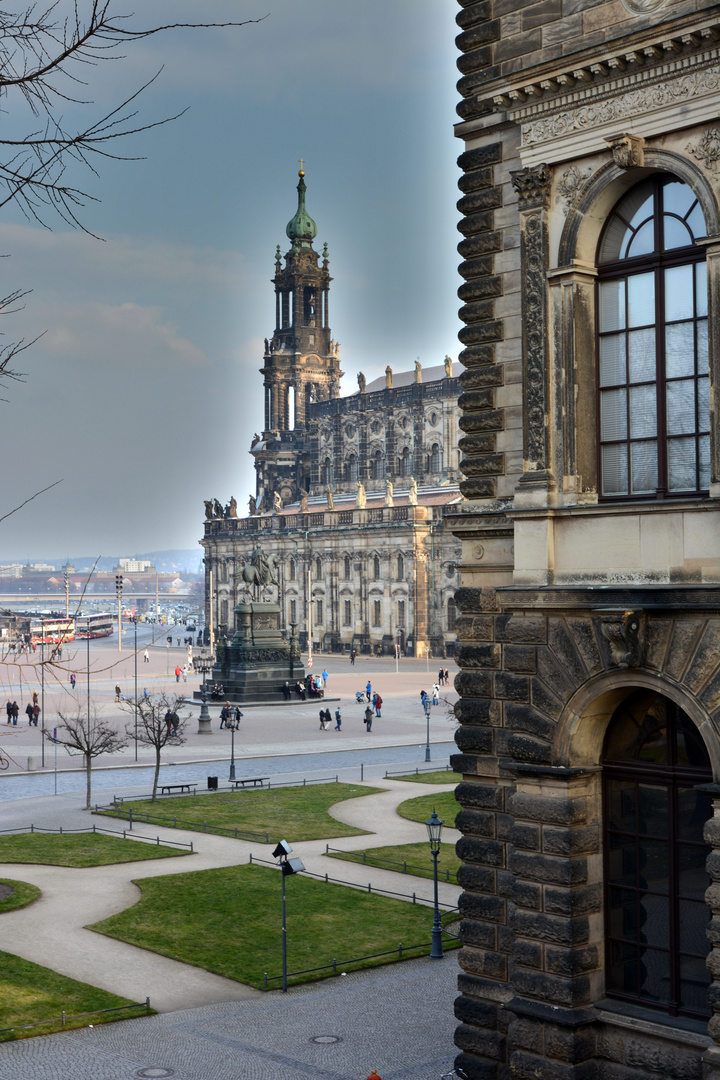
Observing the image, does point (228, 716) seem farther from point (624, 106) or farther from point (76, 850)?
point (624, 106)

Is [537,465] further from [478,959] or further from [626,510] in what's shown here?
[478,959]

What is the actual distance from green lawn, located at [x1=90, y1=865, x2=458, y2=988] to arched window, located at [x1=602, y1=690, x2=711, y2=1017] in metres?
9.50

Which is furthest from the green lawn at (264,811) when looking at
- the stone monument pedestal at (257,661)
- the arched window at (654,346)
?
the stone monument pedestal at (257,661)

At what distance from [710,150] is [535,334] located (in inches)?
103

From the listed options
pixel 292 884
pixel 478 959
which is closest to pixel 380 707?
pixel 292 884

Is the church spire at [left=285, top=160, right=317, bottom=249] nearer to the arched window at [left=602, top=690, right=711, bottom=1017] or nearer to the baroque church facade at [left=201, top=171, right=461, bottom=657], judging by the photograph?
the baroque church facade at [left=201, top=171, right=461, bottom=657]

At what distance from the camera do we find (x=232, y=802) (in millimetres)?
36812

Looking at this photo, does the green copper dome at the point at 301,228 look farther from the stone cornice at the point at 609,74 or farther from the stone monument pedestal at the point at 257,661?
the stone cornice at the point at 609,74

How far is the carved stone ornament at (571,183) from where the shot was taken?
1265 centimetres

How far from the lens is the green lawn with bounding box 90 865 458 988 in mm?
21781

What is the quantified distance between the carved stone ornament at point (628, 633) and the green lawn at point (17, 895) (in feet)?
57.0

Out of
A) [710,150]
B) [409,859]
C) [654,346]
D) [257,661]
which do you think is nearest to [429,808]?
[409,859]

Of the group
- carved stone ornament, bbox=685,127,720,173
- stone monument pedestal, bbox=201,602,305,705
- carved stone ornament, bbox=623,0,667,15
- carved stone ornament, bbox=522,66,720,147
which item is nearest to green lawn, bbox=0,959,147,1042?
carved stone ornament, bbox=522,66,720,147

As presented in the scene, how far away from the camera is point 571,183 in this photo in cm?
1275
